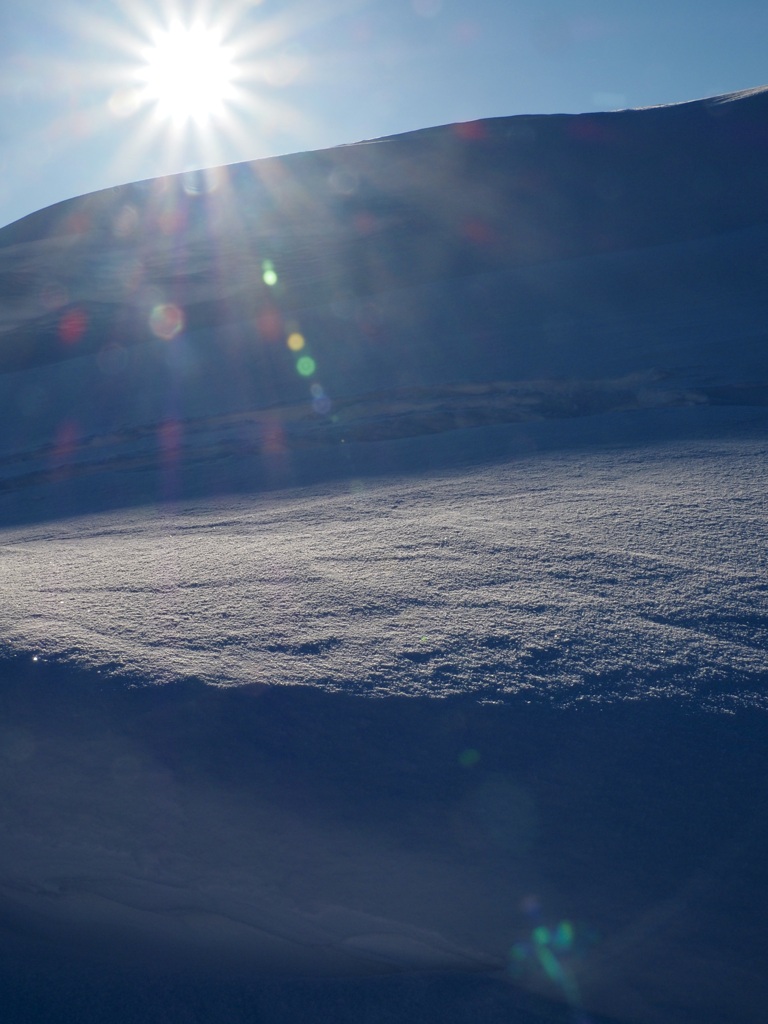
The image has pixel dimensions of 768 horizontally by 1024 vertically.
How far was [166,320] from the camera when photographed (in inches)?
435

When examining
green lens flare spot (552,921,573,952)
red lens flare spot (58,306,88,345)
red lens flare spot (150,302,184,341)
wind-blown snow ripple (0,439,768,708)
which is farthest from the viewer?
red lens flare spot (58,306,88,345)

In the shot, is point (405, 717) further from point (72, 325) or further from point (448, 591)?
point (72, 325)

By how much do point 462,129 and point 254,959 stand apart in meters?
12.9

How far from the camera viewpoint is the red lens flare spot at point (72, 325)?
11086 millimetres

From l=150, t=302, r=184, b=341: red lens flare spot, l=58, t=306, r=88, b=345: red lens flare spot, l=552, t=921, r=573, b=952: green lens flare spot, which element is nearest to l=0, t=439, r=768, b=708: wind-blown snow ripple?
l=552, t=921, r=573, b=952: green lens flare spot

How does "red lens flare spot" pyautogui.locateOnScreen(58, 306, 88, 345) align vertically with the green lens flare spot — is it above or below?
above

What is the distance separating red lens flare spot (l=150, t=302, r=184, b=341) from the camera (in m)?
10.8

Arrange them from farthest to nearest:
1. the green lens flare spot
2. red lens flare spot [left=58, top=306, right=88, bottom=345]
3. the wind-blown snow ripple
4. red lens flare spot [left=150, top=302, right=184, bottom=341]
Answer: red lens flare spot [left=58, top=306, right=88, bottom=345], red lens flare spot [left=150, top=302, right=184, bottom=341], the wind-blown snow ripple, the green lens flare spot

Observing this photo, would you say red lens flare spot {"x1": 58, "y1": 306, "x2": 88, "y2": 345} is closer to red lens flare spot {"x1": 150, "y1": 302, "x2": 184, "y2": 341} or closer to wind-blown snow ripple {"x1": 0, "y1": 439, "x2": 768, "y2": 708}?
red lens flare spot {"x1": 150, "y1": 302, "x2": 184, "y2": 341}

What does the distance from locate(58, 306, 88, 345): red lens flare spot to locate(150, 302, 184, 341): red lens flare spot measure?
0.90 m

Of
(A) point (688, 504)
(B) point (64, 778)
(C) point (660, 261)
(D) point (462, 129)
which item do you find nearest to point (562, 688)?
(B) point (64, 778)

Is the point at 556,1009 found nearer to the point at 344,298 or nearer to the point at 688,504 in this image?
the point at 688,504

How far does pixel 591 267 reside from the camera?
9766 millimetres

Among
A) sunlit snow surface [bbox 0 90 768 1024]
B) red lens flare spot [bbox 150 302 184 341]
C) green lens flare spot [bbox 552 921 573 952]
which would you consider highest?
red lens flare spot [bbox 150 302 184 341]
